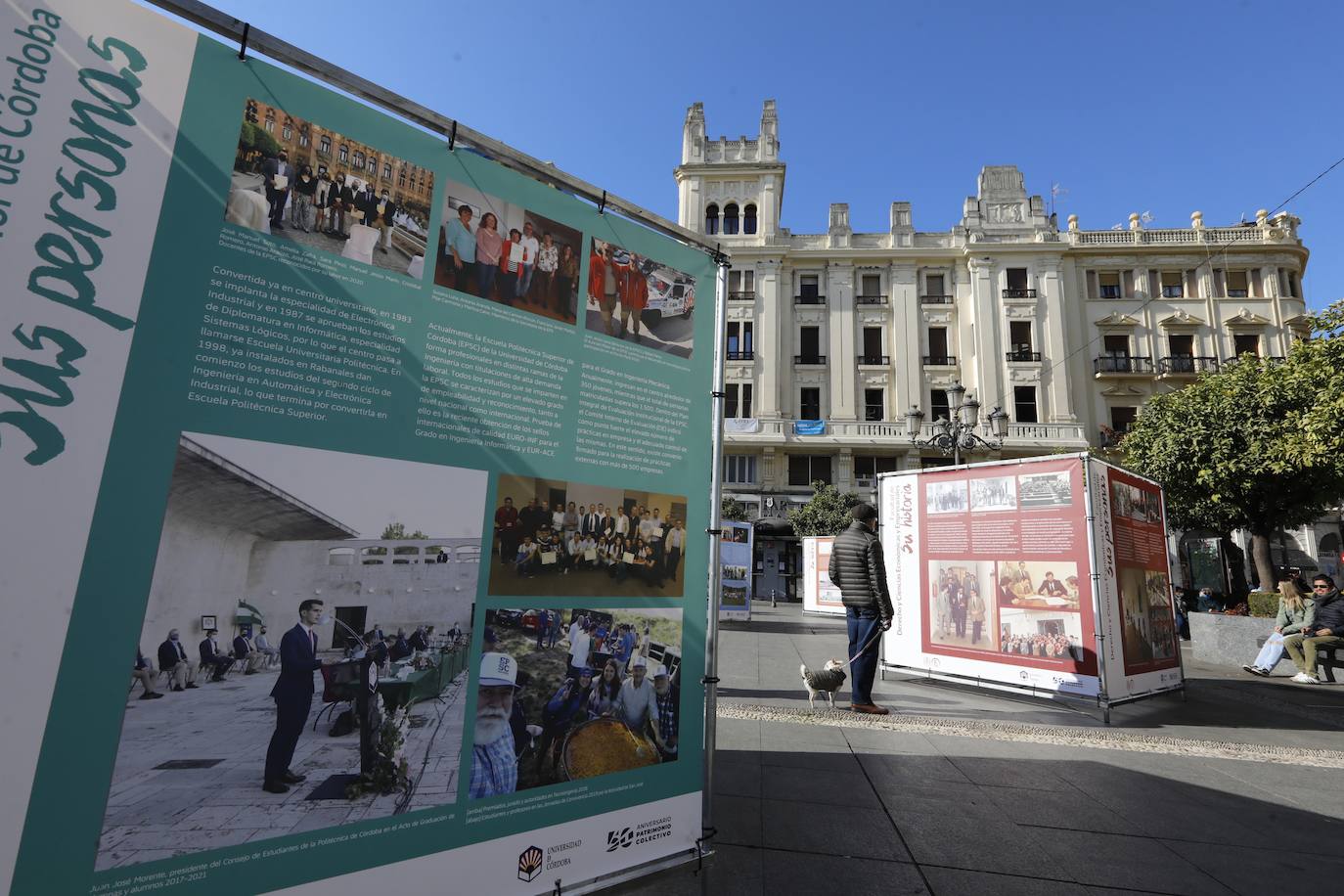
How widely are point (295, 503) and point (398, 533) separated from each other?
30 centimetres

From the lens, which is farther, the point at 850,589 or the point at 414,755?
the point at 850,589

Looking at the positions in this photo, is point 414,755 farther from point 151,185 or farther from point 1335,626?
point 1335,626

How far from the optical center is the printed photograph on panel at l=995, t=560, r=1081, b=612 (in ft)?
20.4

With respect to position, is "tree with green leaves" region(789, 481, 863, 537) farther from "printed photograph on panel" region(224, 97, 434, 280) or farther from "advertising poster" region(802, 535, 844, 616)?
"printed photograph on panel" region(224, 97, 434, 280)

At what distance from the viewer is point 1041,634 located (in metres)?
6.41

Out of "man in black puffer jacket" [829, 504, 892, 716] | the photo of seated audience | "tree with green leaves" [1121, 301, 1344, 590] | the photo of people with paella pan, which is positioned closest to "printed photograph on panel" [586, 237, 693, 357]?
the photo of seated audience

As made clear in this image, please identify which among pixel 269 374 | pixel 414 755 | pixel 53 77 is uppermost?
pixel 53 77

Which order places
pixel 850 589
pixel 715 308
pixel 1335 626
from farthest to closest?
pixel 1335 626 → pixel 850 589 → pixel 715 308

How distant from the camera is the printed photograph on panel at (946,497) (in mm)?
7133

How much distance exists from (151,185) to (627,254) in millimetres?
1581

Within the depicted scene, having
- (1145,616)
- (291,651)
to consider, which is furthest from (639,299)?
(1145,616)

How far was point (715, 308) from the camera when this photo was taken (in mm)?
3051

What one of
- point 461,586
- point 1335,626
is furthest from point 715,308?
point 1335,626

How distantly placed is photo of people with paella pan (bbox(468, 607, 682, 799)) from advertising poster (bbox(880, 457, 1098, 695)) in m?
5.26
